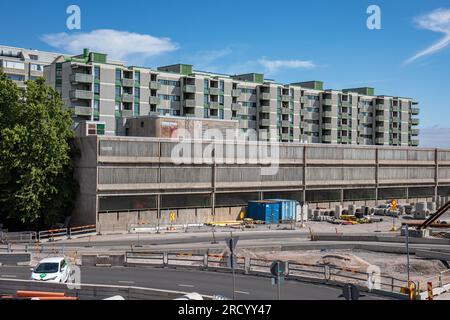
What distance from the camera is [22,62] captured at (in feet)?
431

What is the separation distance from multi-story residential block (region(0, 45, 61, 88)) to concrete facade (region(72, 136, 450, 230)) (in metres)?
64.8

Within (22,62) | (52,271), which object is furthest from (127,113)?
(52,271)

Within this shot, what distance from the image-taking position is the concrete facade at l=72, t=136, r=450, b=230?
6272 cm

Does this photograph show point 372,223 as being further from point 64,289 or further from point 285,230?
point 64,289

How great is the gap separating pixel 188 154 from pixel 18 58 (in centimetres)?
8693

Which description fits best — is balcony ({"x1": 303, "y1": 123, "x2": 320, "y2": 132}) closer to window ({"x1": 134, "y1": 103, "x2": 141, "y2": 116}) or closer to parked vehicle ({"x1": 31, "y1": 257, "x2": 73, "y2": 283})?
window ({"x1": 134, "y1": 103, "x2": 141, "y2": 116})

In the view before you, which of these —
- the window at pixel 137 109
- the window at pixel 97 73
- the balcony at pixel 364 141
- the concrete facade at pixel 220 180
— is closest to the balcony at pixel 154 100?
the window at pixel 137 109

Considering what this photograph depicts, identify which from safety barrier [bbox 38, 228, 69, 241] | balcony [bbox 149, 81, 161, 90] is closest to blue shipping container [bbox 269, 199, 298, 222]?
safety barrier [bbox 38, 228, 69, 241]

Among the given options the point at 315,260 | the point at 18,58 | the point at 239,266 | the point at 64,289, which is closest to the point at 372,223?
the point at 315,260

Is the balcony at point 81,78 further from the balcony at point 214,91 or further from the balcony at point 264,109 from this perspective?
the balcony at point 264,109

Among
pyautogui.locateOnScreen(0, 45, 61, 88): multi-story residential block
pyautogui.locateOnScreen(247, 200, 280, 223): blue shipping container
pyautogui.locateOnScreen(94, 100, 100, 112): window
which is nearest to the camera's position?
pyautogui.locateOnScreen(247, 200, 280, 223): blue shipping container

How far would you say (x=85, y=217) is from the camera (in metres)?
62.9

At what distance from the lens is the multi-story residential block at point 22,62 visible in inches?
5079

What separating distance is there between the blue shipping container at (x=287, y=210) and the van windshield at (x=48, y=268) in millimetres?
45625
